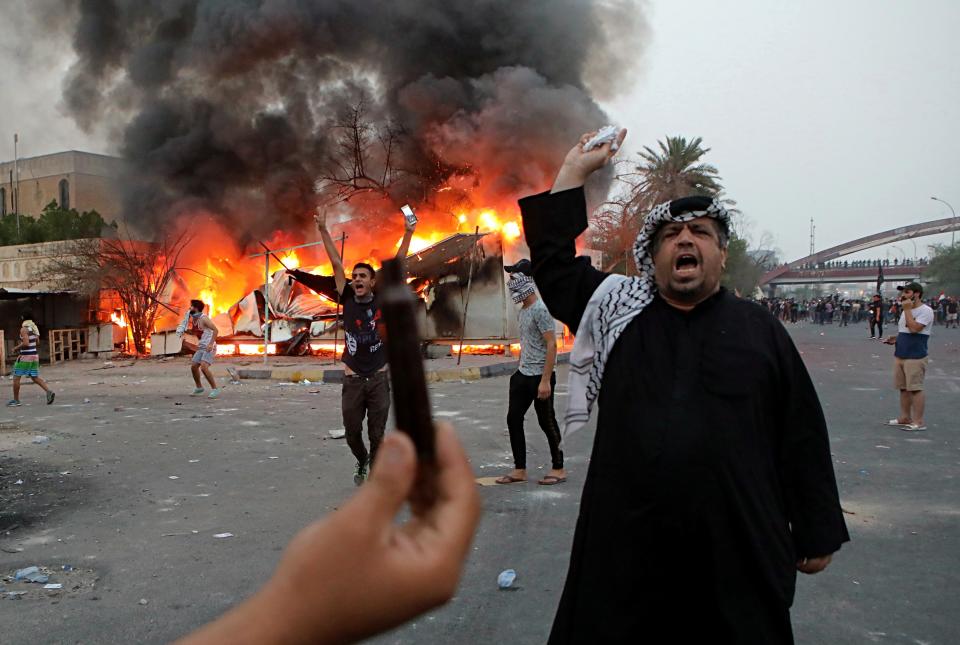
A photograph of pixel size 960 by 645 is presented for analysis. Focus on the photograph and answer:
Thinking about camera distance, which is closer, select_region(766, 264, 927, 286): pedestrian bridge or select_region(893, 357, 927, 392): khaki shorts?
select_region(893, 357, 927, 392): khaki shorts

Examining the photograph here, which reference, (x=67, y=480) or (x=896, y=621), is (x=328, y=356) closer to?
(x=67, y=480)

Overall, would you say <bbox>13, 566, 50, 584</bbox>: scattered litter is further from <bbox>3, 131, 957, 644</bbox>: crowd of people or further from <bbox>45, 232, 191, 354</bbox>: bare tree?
<bbox>45, 232, 191, 354</bbox>: bare tree

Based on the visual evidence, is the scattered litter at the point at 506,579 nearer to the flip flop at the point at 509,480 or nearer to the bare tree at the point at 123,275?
the flip flop at the point at 509,480

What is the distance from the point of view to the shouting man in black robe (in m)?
2.11

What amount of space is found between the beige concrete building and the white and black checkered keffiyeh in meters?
50.9

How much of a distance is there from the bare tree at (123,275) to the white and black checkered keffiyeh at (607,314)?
22565mm

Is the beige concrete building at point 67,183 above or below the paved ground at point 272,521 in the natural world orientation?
above

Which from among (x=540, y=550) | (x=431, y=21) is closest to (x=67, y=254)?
(x=431, y=21)

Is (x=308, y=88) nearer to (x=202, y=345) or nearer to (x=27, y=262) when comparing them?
(x=27, y=262)

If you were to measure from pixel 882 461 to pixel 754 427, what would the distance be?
5.71 metres

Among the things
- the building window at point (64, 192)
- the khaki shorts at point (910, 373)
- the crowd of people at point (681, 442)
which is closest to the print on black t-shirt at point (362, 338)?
the crowd of people at point (681, 442)

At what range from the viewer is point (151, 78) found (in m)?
30.9

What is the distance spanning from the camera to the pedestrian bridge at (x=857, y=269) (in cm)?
7962

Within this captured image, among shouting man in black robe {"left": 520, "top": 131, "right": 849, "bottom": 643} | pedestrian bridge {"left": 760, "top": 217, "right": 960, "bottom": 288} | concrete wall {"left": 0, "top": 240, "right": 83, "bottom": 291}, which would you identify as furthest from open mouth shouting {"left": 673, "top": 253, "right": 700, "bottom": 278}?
pedestrian bridge {"left": 760, "top": 217, "right": 960, "bottom": 288}
